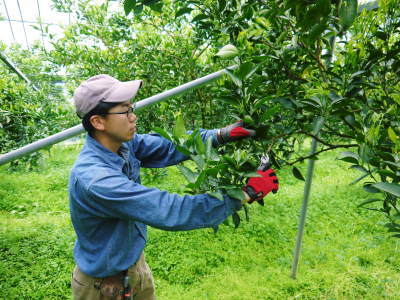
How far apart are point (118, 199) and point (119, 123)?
43cm

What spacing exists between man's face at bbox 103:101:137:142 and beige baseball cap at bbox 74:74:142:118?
0.05m

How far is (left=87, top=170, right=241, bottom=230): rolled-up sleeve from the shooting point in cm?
118

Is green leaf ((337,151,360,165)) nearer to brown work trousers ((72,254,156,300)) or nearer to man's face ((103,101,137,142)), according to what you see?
man's face ((103,101,137,142))

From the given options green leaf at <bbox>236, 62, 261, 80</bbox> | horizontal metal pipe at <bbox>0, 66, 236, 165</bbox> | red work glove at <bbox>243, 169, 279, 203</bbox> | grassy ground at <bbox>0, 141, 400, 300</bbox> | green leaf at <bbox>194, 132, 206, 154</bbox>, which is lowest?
grassy ground at <bbox>0, 141, 400, 300</bbox>

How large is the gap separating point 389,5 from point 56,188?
5.35m

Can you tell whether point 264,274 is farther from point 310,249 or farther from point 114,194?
point 114,194

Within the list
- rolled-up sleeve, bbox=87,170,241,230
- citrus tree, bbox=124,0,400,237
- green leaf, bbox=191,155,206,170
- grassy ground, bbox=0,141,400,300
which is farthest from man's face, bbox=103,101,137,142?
grassy ground, bbox=0,141,400,300

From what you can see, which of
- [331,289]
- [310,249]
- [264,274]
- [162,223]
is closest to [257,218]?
[310,249]

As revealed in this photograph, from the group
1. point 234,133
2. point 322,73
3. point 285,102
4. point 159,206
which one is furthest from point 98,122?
point 322,73

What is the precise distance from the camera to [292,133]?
62.2 inches

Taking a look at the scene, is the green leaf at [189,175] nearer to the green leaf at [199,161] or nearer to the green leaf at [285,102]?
the green leaf at [199,161]

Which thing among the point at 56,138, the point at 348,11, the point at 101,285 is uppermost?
the point at 348,11

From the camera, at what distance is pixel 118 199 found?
1.22m

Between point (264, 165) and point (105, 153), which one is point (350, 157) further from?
point (105, 153)
